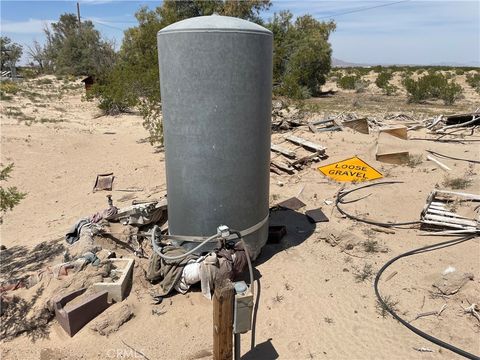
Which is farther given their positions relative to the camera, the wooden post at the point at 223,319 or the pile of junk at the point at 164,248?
the pile of junk at the point at 164,248

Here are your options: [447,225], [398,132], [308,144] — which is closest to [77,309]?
[447,225]

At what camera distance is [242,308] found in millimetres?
3145

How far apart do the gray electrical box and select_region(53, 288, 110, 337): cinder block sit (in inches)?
72.2

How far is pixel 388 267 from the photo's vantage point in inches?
208

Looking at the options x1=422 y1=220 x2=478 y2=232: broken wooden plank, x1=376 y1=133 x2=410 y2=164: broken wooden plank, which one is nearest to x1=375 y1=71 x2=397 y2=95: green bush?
x1=376 y1=133 x2=410 y2=164: broken wooden plank

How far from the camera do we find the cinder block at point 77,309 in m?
4.04

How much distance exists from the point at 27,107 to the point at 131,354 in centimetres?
1838

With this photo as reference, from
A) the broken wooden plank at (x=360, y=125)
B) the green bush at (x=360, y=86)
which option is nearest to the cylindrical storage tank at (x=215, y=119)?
the broken wooden plank at (x=360, y=125)

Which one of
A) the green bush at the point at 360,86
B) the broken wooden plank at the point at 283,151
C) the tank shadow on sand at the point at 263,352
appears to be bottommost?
the tank shadow on sand at the point at 263,352

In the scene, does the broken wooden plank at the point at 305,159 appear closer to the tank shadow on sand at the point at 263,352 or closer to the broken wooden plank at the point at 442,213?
the broken wooden plank at the point at 442,213

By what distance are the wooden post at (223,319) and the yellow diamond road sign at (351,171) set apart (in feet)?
20.3

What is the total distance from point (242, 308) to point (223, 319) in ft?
0.60

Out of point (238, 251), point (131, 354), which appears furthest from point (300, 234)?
point (131, 354)

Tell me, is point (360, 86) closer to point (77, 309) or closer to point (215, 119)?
point (215, 119)
